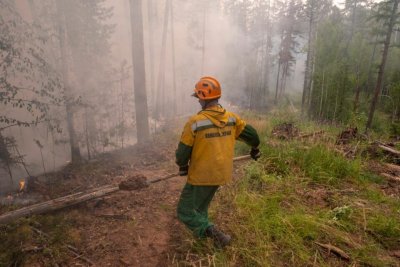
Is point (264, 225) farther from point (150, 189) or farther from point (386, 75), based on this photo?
point (386, 75)

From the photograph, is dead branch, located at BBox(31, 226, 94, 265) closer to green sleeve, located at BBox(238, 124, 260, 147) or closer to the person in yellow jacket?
the person in yellow jacket

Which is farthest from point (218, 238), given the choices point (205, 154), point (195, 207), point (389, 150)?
point (389, 150)

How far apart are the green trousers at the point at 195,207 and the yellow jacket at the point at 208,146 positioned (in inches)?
6.3

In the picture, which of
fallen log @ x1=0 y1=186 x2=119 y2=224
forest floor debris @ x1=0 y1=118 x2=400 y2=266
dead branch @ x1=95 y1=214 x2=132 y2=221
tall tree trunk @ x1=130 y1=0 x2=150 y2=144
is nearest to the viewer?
forest floor debris @ x1=0 y1=118 x2=400 y2=266

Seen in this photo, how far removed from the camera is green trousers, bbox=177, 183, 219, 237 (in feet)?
12.0

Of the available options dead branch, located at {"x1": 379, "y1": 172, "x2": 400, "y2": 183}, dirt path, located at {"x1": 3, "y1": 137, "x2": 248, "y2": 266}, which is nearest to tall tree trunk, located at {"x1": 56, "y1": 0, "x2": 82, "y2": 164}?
dirt path, located at {"x1": 3, "y1": 137, "x2": 248, "y2": 266}

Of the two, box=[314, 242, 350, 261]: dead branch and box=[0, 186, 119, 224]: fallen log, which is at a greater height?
box=[314, 242, 350, 261]: dead branch

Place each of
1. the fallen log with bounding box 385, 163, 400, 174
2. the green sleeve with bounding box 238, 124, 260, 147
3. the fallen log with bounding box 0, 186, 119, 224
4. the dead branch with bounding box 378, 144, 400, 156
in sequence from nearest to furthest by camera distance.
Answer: the green sleeve with bounding box 238, 124, 260, 147 → the fallen log with bounding box 0, 186, 119, 224 → the fallen log with bounding box 385, 163, 400, 174 → the dead branch with bounding box 378, 144, 400, 156

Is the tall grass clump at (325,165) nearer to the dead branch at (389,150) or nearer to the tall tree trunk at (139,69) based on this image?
the dead branch at (389,150)

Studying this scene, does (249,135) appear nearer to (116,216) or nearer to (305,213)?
(305,213)

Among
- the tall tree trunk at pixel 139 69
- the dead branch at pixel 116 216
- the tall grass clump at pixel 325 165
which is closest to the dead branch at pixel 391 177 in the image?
the tall grass clump at pixel 325 165

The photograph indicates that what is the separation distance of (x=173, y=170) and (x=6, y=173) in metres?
5.87

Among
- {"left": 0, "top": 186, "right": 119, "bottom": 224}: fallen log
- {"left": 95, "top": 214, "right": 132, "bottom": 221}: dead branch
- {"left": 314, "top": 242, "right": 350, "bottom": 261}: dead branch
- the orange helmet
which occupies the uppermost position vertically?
the orange helmet

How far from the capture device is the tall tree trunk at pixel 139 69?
10.5 m
